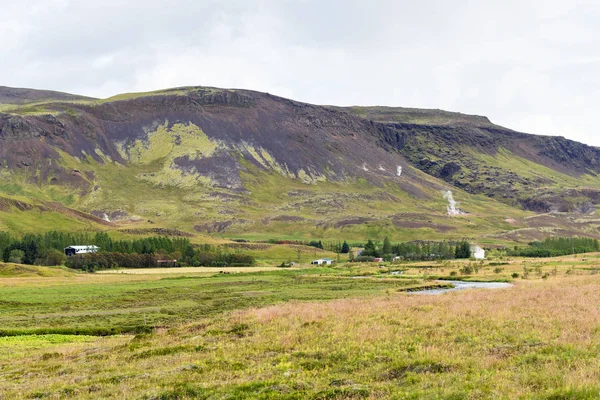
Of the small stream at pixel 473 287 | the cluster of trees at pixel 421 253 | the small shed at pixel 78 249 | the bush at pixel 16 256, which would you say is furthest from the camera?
the cluster of trees at pixel 421 253

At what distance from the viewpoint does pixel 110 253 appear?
160m

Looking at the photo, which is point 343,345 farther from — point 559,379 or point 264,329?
point 559,379

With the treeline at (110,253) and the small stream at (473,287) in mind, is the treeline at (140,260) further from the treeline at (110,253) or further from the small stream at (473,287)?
the small stream at (473,287)

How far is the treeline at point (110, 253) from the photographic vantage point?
153625mm

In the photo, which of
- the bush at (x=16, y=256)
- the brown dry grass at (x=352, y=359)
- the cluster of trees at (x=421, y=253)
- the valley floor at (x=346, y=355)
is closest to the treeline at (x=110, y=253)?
the bush at (x=16, y=256)

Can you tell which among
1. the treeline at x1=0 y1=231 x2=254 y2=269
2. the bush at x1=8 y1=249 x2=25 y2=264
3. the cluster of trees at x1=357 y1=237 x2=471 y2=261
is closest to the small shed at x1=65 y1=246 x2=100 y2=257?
the treeline at x1=0 y1=231 x2=254 y2=269

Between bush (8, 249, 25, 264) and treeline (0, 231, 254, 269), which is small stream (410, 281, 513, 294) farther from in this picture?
bush (8, 249, 25, 264)

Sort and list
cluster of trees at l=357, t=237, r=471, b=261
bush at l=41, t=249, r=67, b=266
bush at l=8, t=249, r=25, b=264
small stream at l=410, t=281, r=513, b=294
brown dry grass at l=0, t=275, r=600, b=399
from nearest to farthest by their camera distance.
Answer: brown dry grass at l=0, t=275, r=600, b=399, small stream at l=410, t=281, r=513, b=294, bush at l=8, t=249, r=25, b=264, bush at l=41, t=249, r=67, b=266, cluster of trees at l=357, t=237, r=471, b=261

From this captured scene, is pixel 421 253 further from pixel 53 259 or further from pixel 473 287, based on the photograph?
pixel 473 287

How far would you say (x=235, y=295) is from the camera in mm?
83250

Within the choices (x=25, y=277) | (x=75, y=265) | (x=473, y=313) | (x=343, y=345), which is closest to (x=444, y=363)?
(x=343, y=345)

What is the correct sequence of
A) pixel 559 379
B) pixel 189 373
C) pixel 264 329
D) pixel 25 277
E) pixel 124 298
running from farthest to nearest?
pixel 25 277 < pixel 124 298 < pixel 264 329 < pixel 189 373 < pixel 559 379

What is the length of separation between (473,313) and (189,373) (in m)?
19.2

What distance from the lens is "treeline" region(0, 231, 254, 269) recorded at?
154m
